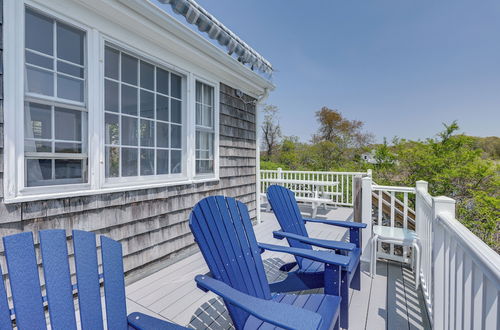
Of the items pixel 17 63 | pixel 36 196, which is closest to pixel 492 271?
pixel 36 196

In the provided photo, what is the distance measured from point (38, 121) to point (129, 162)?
32.3 inches

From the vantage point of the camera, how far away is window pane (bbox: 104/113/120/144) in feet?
7.65

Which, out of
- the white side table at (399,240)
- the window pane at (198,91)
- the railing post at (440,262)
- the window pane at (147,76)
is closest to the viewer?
the railing post at (440,262)

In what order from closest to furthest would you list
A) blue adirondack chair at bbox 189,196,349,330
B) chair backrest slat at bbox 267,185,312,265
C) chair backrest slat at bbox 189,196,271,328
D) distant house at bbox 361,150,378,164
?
blue adirondack chair at bbox 189,196,349,330
chair backrest slat at bbox 189,196,271,328
chair backrest slat at bbox 267,185,312,265
distant house at bbox 361,150,378,164

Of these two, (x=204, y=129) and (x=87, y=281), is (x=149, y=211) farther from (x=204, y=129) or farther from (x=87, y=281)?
(x=87, y=281)

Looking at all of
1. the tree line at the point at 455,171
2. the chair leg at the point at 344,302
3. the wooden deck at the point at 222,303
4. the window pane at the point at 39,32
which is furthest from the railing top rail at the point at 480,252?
the tree line at the point at 455,171

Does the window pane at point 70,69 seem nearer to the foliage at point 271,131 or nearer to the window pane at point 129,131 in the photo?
the window pane at point 129,131

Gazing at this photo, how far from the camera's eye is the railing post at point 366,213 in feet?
9.68

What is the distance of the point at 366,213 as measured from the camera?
3000 mm

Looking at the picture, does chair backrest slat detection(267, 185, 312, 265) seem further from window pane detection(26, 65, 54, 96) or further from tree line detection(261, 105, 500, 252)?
tree line detection(261, 105, 500, 252)

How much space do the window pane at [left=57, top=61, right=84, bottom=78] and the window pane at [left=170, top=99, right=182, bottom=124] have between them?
1027 mm

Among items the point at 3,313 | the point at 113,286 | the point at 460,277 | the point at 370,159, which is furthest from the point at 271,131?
the point at 3,313

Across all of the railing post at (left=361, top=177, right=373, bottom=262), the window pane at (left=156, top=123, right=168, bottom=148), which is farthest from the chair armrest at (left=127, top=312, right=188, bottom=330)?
the railing post at (left=361, top=177, right=373, bottom=262)

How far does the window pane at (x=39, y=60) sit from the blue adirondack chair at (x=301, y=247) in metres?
2.08
